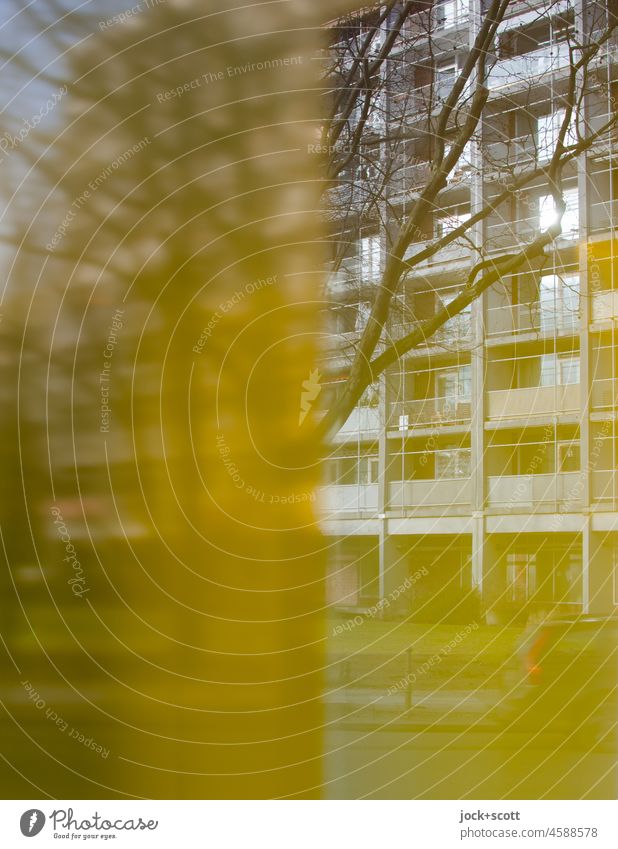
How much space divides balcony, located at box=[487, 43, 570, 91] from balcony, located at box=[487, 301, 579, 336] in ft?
1.48

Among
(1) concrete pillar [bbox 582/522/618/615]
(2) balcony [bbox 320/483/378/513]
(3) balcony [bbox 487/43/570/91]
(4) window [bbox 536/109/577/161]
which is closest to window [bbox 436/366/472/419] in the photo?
(2) balcony [bbox 320/483/378/513]

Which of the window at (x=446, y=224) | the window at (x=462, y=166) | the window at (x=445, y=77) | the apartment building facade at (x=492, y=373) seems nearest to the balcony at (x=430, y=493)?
the apartment building facade at (x=492, y=373)

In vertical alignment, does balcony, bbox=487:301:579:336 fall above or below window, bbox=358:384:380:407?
above

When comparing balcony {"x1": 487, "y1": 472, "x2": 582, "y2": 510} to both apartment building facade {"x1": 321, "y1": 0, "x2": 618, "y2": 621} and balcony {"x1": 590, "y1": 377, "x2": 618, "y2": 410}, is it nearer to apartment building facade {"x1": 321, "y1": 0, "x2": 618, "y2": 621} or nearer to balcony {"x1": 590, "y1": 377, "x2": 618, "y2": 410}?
apartment building facade {"x1": 321, "y1": 0, "x2": 618, "y2": 621}

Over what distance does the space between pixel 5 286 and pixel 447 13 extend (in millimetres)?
1033

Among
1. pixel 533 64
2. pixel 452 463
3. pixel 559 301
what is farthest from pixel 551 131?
pixel 452 463

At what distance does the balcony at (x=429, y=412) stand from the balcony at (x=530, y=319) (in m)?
0.16

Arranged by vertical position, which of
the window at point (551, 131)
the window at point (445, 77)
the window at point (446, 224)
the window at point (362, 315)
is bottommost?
the window at point (362, 315)

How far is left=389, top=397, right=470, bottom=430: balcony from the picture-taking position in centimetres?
195

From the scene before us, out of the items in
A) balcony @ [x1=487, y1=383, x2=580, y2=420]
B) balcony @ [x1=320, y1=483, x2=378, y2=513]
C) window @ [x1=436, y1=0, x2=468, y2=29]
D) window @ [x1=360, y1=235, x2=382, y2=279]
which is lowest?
balcony @ [x1=320, y1=483, x2=378, y2=513]

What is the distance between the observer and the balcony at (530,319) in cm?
199

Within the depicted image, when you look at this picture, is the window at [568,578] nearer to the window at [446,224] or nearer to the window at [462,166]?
the window at [446,224]

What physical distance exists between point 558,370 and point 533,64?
2.06ft

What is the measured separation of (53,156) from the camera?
72.4 inches
